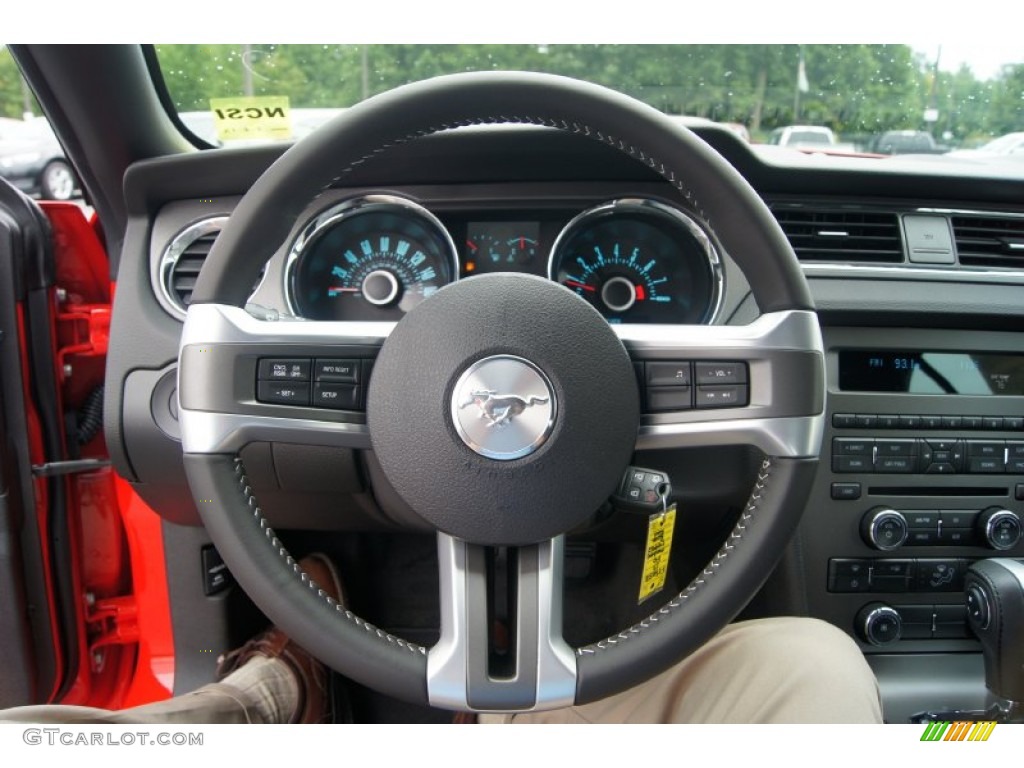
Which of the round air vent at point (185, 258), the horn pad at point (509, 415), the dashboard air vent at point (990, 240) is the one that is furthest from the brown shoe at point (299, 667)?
the dashboard air vent at point (990, 240)

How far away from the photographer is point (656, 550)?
3.31 feet

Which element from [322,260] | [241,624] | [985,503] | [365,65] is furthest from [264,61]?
[985,503]

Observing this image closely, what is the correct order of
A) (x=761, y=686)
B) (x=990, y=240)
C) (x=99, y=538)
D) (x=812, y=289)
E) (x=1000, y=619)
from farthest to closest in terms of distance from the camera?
(x=99, y=538), (x=990, y=240), (x=812, y=289), (x=1000, y=619), (x=761, y=686)

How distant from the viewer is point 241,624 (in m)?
1.71

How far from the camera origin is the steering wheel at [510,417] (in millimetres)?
914

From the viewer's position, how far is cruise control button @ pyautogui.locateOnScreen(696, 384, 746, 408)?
0.96 m

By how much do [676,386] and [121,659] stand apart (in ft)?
4.88

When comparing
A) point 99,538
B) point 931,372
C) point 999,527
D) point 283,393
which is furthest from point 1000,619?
point 99,538

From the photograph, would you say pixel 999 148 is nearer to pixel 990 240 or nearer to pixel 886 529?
pixel 990 240

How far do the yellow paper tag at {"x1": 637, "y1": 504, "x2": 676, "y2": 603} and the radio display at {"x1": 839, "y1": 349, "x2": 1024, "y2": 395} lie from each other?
1.96 feet

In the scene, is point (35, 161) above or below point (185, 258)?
above

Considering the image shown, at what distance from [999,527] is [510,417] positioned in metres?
1.02

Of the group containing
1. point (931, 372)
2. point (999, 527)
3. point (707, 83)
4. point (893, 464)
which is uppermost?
point (707, 83)

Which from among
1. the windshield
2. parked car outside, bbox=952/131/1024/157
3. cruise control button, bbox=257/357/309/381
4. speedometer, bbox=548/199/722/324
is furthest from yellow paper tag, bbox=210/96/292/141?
parked car outside, bbox=952/131/1024/157
